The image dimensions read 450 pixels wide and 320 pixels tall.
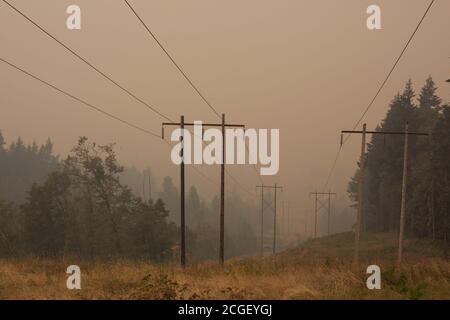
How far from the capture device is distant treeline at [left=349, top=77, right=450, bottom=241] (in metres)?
46.9

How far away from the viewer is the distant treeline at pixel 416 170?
4691 cm

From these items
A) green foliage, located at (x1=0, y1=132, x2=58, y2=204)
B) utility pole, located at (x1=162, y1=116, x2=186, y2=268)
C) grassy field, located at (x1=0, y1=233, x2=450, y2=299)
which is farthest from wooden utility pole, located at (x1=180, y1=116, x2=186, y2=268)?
green foliage, located at (x1=0, y1=132, x2=58, y2=204)

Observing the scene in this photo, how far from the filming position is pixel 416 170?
58.8 metres

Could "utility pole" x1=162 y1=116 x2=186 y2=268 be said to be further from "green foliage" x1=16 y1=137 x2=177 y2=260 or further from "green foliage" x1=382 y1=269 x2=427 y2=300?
"green foliage" x1=16 y1=137 x2=177 y2=260

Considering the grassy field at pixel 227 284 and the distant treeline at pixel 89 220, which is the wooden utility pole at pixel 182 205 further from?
the distant treeline at pixel 89 220

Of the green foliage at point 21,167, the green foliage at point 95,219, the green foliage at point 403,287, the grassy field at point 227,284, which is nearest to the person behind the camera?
the green foliage at point 403,287

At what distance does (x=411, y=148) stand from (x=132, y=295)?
222ft

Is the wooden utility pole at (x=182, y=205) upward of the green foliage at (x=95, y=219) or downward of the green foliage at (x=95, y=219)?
upward

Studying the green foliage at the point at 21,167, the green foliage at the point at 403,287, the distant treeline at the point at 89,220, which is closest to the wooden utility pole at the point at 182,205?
the green foliage at the point at 403,287

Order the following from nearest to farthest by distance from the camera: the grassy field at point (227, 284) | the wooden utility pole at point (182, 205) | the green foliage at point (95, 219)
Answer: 1. the grassy field at point (227, 284)
2. the wooden utility pole at point (182, 205)
3. the green foliage at point (95, 219)

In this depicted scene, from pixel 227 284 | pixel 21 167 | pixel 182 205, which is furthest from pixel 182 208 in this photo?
Result: pixel 21 167

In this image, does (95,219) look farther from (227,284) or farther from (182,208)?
(227,284)
